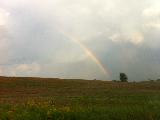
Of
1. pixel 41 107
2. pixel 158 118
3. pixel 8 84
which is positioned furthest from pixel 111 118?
pixel 8 84

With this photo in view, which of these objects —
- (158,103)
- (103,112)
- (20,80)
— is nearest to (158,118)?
(103,112)

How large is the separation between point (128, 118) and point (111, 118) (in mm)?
834

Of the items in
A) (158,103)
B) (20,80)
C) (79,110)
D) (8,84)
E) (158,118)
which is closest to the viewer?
(158,118)

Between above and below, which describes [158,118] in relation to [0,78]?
below

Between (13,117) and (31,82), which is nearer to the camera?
(13,117)

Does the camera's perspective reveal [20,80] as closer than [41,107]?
No

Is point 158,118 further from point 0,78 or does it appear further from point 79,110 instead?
point 0,78

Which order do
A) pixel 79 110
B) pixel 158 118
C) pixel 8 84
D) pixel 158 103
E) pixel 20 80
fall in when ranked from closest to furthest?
pixel 158 118
pixel 79 110
pixel 158 103
pixel 8 84
pixel 20 80

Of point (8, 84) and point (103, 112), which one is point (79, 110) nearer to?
point (103, 112)

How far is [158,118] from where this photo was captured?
20.6 meters

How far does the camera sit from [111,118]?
2091 centimetres

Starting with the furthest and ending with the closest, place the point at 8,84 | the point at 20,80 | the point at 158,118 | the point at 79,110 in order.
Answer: the point at 20,80 < the point at 8,84 < the point at 79,110 < the point at 158,118

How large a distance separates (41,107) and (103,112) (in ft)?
11.2

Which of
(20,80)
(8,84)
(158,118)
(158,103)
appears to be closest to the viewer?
(158,118)
